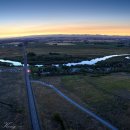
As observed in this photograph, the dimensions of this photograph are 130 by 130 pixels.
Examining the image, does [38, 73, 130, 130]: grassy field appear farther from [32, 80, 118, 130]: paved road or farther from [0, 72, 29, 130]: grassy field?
[0, 72, 29, 130]: grassy field

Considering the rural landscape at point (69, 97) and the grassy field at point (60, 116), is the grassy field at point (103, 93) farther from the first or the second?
the grassy field at point (60, 116)

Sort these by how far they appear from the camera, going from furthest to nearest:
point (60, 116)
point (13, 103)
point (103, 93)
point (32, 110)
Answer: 1. point (103, 93)
2. point (13, 103)
3. point (32, 110)
4. point (60, 116)

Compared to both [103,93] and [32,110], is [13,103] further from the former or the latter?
[103,93]

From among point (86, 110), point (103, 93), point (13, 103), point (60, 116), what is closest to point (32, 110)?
point (60, 116)

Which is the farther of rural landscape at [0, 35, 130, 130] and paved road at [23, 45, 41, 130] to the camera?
rural landscape at [0, 35, 130, 130]

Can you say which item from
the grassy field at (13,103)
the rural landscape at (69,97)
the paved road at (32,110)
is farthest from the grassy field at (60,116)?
the grassy field at (13,103)

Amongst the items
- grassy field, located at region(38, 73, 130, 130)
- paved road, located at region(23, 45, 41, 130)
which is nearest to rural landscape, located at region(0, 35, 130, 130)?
grassy field, located at region(38, 73, 130, 130)

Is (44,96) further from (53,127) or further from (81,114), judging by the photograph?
(53,127)
